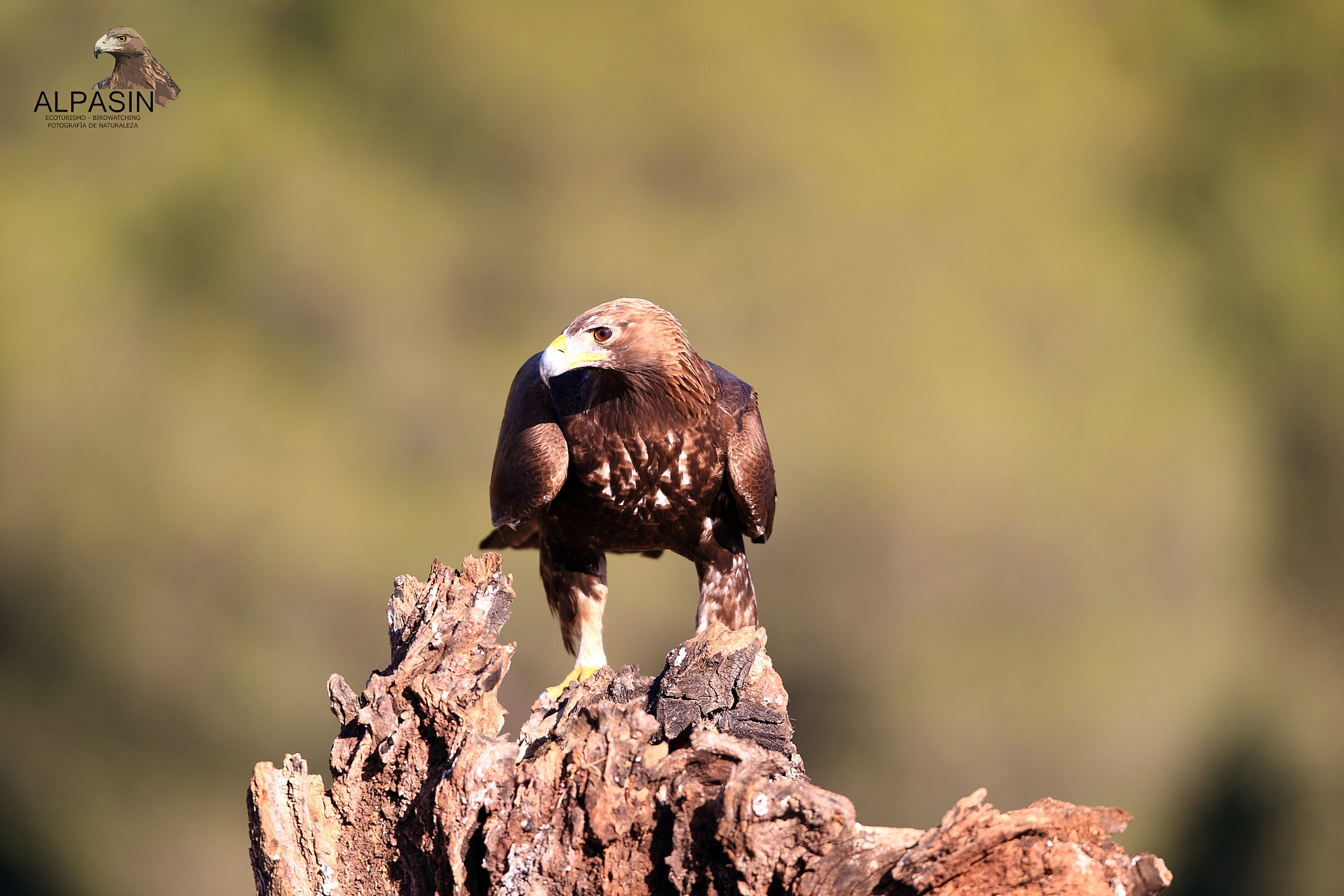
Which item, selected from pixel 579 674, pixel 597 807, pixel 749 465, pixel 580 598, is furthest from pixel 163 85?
pixel 597 807

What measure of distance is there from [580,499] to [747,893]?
1752mm

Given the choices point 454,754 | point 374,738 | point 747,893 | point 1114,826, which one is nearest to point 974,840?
point 1114,826

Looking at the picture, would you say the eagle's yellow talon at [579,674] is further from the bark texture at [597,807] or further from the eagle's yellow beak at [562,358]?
the eagle's yellow beak at [562,358]

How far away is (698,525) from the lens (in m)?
3.71

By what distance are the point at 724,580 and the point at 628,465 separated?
2.24ft

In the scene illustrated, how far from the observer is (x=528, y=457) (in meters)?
3.47

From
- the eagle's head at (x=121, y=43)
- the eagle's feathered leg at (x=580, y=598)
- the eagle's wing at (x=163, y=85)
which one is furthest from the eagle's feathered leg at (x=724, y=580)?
the eagle's head at (x=121, y=43)

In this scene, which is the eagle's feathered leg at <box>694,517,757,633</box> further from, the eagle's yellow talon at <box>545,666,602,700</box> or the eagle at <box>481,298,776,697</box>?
the eagle's yellow talon at <box>545,666,602,700</box>

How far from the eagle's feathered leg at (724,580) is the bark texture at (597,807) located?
2.95 feet

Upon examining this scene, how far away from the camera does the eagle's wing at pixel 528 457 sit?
3.45 m

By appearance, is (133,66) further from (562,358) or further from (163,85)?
(562,358)

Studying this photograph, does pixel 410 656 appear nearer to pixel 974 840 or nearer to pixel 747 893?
pixel 747 893

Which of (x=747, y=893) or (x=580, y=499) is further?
(x=580, y=499)

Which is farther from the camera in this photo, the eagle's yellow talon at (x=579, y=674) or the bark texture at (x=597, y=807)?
the eagle's yellow talon at (x=579, y=674)
